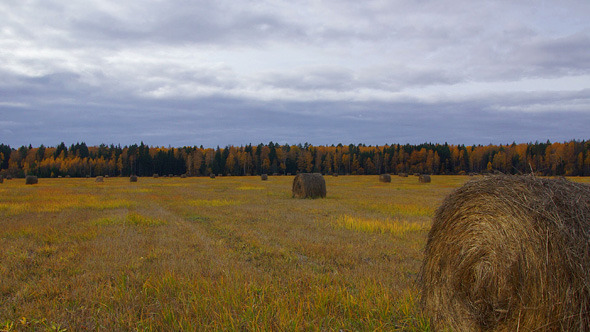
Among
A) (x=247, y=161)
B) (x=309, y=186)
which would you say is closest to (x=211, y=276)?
(x=309, y=186)

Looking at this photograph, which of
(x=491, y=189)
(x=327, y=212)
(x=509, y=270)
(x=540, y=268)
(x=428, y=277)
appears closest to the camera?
(x=540, y=268)

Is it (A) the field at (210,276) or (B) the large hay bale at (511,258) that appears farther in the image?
(A) the field at (210,276)

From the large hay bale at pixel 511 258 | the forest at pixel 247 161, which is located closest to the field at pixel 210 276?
the large hay bale at pixel 511 258

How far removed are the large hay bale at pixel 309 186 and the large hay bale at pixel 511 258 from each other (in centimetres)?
1878

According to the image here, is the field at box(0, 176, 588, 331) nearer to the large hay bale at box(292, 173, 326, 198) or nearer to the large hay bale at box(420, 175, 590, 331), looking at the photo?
the large hay bale at box(420, 175, 590, 331)

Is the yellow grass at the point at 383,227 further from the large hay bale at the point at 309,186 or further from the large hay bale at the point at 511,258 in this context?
the large hay bale at the point at 309,186

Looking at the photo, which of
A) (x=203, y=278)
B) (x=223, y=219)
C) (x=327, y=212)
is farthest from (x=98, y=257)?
(x=327, y=212)

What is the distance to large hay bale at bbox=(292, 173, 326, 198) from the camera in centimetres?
2412

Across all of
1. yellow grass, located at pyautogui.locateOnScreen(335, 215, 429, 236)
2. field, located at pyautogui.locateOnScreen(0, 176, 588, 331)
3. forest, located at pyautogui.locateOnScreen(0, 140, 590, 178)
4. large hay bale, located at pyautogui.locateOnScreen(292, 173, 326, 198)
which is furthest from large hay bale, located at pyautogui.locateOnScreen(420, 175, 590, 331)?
forest, located at pyautogui.locateOnScreen(0, 140, 590, 178)

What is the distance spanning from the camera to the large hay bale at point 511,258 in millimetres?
3533

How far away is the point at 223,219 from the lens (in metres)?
14.0

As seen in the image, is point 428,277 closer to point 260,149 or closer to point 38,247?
point 38,247

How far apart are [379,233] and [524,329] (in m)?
7.40

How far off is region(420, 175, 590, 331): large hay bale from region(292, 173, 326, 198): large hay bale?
1878 centimetres
